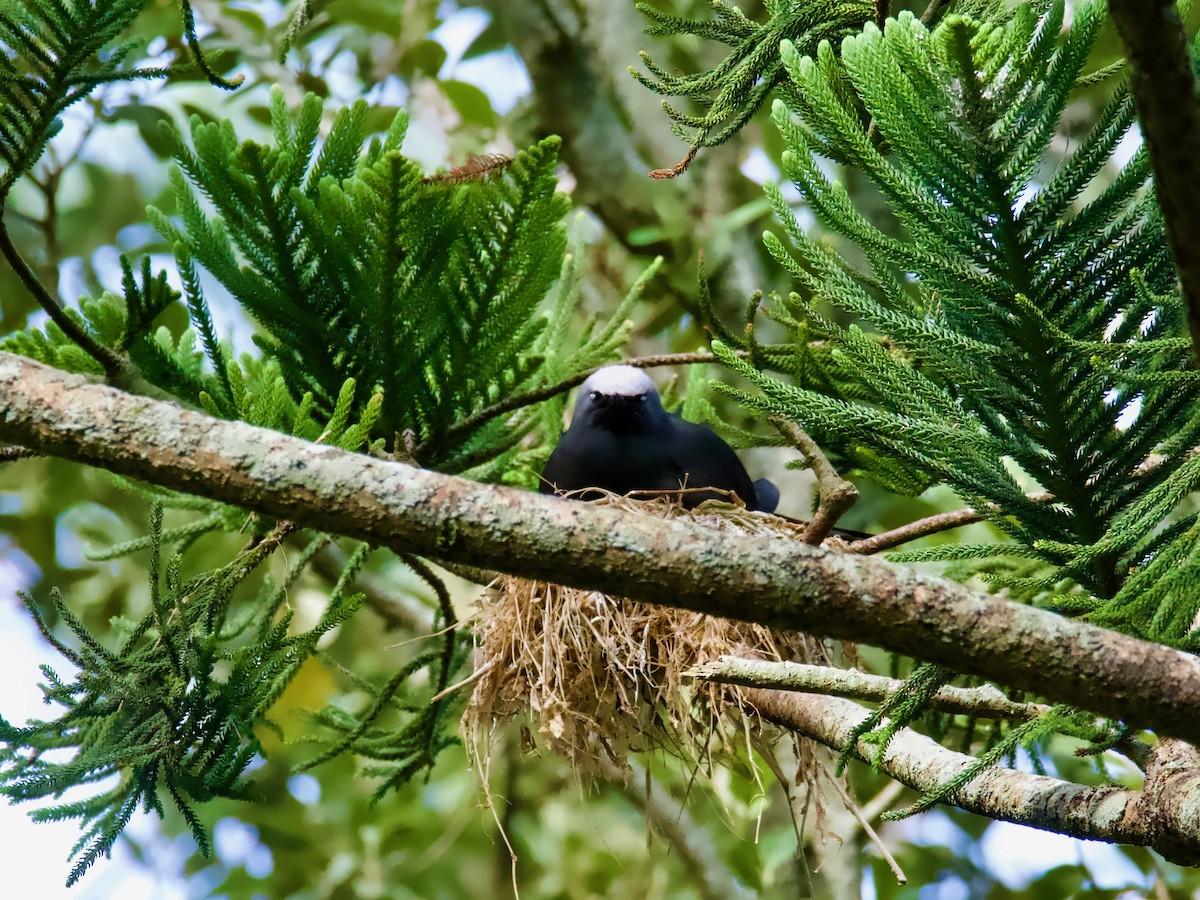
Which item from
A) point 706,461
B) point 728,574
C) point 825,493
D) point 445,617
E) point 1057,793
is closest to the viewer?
point 728,574

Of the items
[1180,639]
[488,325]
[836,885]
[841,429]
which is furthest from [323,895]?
[1180,639]

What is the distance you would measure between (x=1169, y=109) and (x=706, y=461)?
2.35 meters

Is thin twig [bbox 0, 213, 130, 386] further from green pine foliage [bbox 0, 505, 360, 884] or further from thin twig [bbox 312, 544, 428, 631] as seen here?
thin twig [bbox 312, 544, 428, 631]

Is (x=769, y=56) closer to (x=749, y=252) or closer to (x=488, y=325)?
(x=488, y=325)

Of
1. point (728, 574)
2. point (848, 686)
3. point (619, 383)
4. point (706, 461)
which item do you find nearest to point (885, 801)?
point (706, 461)

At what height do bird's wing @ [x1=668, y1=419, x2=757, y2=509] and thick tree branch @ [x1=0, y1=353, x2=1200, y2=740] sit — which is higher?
bird's wing @ [x1=668, y1=419, x2=757, y2=509]

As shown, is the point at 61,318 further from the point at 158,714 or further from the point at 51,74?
the point at 158,714

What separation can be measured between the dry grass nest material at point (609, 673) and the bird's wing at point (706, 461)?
0.52 meters

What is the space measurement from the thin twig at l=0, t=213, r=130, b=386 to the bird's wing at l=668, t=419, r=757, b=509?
165 centimetres

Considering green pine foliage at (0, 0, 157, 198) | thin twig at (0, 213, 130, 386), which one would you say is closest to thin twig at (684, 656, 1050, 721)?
thin twig at (0, 213, 130, 386)

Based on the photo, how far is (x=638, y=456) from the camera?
345cm

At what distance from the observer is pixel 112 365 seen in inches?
85.4

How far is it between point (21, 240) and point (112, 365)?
3527 millimetres

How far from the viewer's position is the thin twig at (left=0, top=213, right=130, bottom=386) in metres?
1.96
